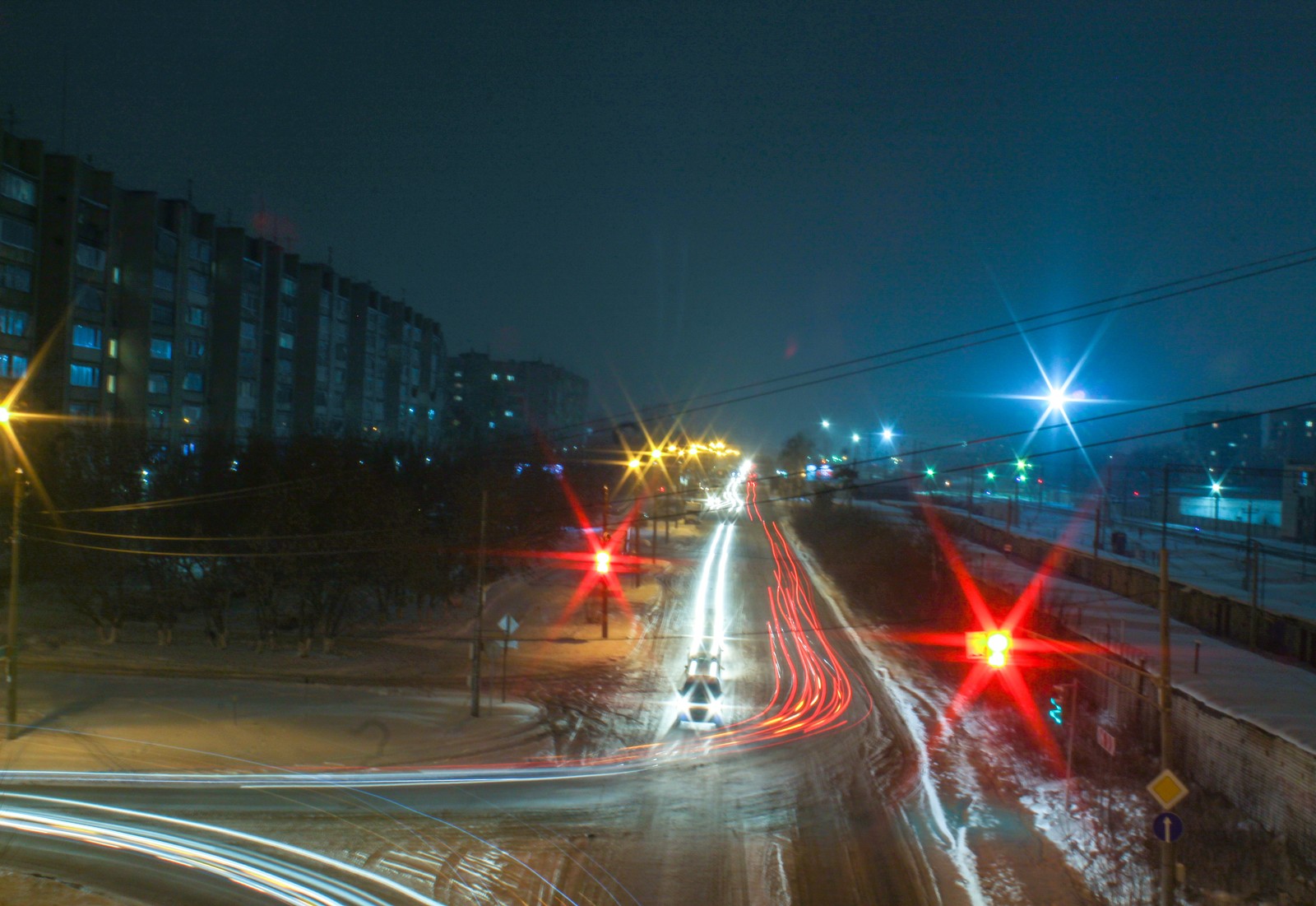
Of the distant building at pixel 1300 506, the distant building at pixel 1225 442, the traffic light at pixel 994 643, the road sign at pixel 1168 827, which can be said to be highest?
the distant building at pixel 1225 442

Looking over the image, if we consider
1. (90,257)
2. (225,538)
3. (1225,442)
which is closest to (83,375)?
(90,257)

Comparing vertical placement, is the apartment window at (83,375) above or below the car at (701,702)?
above

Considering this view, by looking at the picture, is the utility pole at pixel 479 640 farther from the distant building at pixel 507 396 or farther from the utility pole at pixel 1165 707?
the distant building at pixel 507 396

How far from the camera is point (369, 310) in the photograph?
56.9m

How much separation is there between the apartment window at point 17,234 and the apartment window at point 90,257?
61.8 inches

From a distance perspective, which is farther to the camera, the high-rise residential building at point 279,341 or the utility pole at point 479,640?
the high-rise residential building at point 279,341

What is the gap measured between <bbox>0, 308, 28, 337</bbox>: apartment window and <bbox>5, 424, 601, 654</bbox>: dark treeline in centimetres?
933

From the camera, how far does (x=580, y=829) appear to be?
10.5 metres

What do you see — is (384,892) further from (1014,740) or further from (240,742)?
(1014,740)

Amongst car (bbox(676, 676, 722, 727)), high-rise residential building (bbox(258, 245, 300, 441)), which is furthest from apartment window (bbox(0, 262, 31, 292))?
car (bbox(676, 676, 722, 727))

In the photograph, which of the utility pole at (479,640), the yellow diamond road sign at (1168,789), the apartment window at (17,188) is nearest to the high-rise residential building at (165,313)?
the apartment window at (17,188)

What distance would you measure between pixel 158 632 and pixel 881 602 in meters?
23.7

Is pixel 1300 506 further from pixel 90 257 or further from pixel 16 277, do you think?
pixel 16 277

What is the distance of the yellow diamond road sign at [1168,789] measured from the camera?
8.52m
